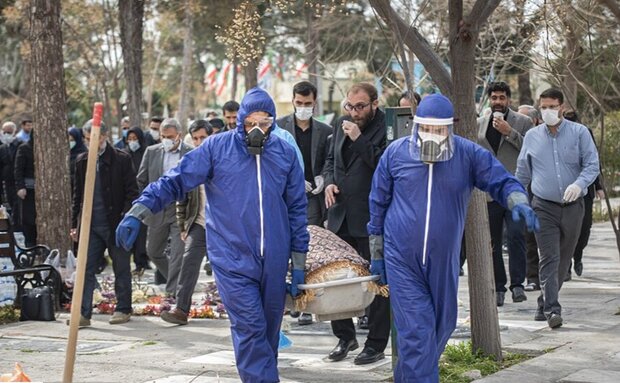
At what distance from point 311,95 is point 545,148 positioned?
2082 millimetres

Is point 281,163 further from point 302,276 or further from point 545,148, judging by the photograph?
point 545,148

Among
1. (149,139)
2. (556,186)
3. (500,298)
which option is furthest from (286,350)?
(149,139)

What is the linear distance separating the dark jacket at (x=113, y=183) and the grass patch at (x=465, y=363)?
3.87m

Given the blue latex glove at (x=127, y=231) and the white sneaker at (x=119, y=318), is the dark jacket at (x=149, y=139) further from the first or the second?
the blue latex glove at (x=127, y=231)

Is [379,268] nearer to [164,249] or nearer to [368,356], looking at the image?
[368,356]

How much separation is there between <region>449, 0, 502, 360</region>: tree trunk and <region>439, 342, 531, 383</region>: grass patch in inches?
3.4

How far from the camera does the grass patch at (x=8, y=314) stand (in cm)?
1140

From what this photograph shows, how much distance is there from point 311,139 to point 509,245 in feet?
8.55

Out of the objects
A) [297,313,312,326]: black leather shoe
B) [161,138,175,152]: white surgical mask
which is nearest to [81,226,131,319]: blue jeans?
[297,313,312,326]: black leather shoe

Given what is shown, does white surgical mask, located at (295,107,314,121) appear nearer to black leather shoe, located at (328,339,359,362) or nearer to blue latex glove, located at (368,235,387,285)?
black leather shoe, located at (328,339,359,362)

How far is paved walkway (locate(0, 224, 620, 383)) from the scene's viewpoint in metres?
8.11

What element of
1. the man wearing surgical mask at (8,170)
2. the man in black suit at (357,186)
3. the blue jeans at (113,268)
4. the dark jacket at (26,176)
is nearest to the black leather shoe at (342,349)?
the man in black suit at (357,186)

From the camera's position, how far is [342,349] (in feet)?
28.8

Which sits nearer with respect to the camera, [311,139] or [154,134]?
[311,139]
